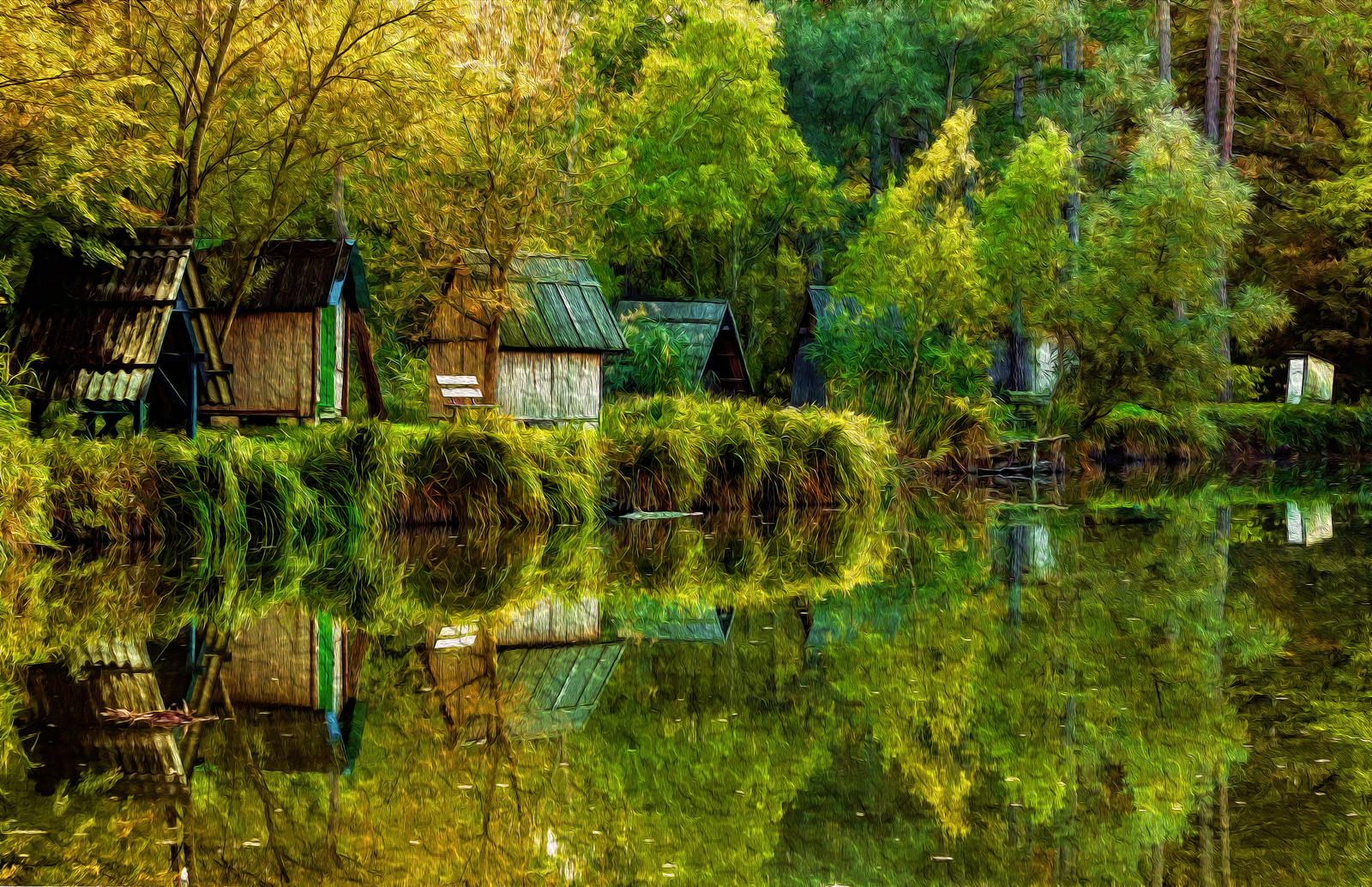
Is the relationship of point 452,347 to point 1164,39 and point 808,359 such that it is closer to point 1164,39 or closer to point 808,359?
point 808,359

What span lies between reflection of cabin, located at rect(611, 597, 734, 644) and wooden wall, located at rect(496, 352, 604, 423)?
14.0 m

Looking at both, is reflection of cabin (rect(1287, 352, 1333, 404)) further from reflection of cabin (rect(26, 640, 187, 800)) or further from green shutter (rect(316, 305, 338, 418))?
reflection of cabin (rect(26, 640, 187, 800))

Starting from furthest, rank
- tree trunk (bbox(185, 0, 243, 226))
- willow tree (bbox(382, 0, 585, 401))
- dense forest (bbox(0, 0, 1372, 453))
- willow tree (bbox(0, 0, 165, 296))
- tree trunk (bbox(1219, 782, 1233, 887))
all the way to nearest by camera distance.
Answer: willow tree (bbox(382, 0, 585, 401))
dense forest (bbox(0, 0, 1372, 453))
tree trunk (bbox(185, 0, 243, 226))
willow tree (bbox(0, 0, 165, 296))
tree trunk (bbox(1219, 782, 1233, 887))

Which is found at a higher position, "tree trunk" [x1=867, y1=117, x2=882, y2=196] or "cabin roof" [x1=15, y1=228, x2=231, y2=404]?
"tree trunk" [x1=867, y1=117, x2=882, y2=196]

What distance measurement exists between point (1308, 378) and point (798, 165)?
1696 centimetres

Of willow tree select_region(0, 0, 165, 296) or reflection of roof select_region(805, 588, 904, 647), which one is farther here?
willow tree select_region(0, 0, 165, 296)

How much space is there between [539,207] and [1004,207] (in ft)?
48.5

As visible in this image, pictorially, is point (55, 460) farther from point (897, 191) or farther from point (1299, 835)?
point (897, 191)

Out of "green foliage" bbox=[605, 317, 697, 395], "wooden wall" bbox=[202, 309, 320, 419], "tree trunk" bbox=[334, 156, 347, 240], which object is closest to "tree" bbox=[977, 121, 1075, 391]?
"green foliage" bbox=[605, 317, 697, 395]

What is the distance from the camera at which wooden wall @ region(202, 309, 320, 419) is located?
74.1ft

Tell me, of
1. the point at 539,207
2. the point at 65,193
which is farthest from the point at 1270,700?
the point at 539,207

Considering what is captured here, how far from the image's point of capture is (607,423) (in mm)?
21594

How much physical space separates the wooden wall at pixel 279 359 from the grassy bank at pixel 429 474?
7.95ft

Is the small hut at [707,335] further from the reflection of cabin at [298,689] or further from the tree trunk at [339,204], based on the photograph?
the reflection of cabin at [298,689]
